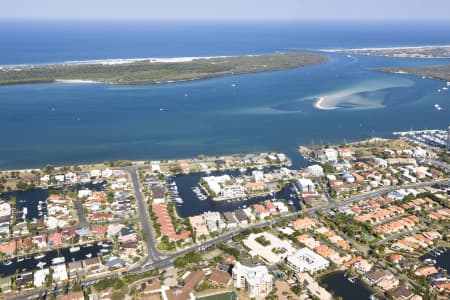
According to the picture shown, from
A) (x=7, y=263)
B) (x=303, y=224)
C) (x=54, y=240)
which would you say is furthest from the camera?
(x=303, y=224)

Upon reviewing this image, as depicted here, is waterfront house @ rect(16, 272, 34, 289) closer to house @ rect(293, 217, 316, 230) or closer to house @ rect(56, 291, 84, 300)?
house @ rect(56, 291, 84, 300)

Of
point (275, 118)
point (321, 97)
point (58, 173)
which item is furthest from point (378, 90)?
point (58, 173)

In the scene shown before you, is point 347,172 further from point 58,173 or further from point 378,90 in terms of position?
point 378,90

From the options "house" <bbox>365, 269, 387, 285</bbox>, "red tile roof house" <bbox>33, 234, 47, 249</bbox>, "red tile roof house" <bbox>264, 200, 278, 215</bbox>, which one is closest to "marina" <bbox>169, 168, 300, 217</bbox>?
"red tile roof house" <bbox>264, 200, 278, 215</bbox>

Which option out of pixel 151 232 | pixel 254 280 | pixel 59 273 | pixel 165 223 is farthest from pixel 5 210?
pixel 254 280

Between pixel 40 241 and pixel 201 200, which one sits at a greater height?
pixel 40 241

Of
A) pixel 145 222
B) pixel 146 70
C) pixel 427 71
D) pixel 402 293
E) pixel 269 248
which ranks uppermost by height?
pixel 146 70

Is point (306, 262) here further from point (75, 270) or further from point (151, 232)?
point (75, 270)
